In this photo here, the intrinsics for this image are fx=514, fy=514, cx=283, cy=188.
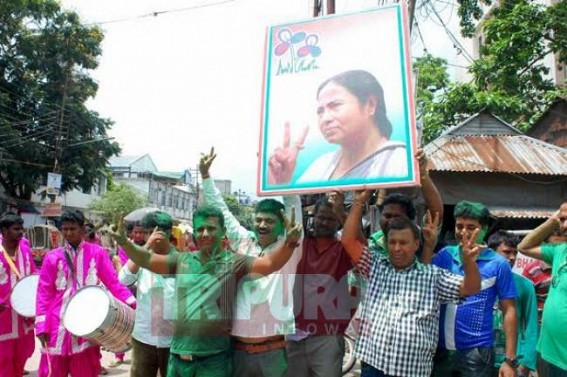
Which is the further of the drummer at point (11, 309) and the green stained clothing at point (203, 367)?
the drummer at point (11, 309)

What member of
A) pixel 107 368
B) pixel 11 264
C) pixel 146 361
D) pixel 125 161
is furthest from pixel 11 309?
pixel 125 161

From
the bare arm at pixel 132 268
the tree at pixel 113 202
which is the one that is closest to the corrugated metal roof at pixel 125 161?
the tree at pixel 113 202

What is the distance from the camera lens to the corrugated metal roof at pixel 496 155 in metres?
9.31

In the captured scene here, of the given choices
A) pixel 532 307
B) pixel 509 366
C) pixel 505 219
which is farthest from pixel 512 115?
pixel 509 366

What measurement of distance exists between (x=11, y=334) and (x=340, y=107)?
370cm

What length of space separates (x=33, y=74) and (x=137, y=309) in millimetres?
20930

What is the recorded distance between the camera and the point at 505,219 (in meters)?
9.97

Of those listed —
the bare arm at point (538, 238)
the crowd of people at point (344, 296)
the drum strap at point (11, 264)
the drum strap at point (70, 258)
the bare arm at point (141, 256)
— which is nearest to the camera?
the crowd of people at point (344, 296)

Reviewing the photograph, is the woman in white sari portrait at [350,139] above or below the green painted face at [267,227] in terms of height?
above

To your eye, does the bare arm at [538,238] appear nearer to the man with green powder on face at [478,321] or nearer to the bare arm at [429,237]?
the man with green powder on face at [478,321]

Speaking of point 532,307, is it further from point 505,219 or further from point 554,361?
point 505,219

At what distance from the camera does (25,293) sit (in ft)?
15.4
